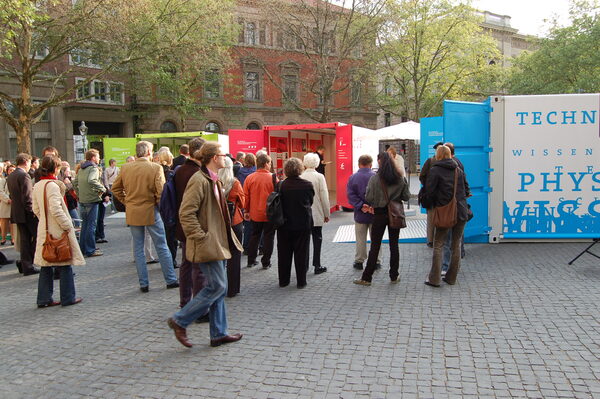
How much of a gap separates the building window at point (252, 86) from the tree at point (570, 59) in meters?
19.4

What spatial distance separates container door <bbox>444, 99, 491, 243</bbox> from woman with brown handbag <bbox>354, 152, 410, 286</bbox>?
8.90ft

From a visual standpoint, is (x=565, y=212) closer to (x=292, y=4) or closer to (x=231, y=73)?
Answer: (x=292, y=4)

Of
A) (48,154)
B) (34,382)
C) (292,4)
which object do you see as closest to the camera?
(34,382)

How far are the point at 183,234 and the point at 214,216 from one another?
877mm

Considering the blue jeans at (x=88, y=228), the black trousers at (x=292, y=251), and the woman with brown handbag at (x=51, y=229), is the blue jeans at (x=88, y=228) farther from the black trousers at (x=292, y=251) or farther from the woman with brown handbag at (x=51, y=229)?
the black trousers at (x=292, y=251)

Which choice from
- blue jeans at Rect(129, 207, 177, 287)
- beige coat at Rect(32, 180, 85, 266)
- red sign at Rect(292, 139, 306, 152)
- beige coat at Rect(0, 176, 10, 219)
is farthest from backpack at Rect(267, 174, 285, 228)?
red sign at Rect(292, 139, 306, 152)

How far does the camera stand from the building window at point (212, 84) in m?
33.7

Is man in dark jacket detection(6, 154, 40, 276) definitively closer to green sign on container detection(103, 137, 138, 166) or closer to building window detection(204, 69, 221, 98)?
green sign on container detection(103, 137, 138, 166)

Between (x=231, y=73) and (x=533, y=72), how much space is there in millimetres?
21511

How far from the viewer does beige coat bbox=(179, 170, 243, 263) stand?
4082 mm

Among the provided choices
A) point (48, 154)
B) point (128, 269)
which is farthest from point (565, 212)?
point (48, 154)

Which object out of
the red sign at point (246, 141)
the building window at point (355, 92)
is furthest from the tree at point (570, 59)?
the red sign at point (246, 141)

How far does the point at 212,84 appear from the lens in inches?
1395

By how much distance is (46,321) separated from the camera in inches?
211
